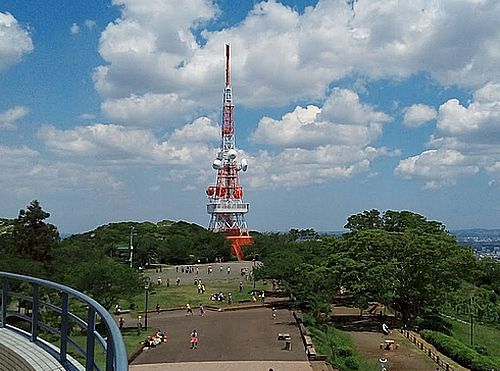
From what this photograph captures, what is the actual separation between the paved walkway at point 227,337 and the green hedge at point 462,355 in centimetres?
705

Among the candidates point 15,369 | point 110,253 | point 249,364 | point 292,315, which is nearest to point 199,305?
point 292,315

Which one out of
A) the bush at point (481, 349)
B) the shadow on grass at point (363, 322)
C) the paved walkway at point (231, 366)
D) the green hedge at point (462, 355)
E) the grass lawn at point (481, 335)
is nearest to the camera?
the paved walkway at point (231, 366)

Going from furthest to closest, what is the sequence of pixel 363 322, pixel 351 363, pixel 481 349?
pixel 363 322, pixel 481 349, pixel 351 363

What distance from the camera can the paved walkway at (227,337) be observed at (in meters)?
25.4

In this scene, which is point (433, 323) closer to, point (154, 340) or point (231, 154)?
point (154, 340)

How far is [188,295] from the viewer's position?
46.5 m

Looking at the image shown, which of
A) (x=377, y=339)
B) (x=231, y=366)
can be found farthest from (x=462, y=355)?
(x=231, y=366)

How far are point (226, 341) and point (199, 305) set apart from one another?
13.4m

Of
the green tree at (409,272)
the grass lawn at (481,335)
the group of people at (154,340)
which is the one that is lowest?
the grass lawn at (481,335)

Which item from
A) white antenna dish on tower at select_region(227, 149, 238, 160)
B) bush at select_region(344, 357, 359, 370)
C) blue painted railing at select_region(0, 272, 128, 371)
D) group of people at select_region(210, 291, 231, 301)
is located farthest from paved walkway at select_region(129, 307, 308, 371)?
white antenna dish on tower at select_region(227, 149, 238, 160)

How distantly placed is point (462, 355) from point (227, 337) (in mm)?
11041

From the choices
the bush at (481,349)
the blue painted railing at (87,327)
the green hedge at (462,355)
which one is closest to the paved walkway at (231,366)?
the green hedge at (462,355)

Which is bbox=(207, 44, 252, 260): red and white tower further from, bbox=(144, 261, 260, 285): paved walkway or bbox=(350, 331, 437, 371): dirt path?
bbox=(350, 331, 437, 371): dirt path

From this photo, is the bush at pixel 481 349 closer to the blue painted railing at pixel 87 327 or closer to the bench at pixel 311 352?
the bench at pixel 311 352
